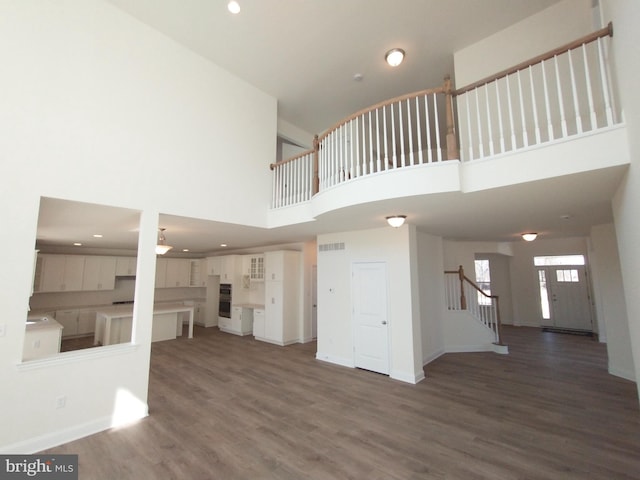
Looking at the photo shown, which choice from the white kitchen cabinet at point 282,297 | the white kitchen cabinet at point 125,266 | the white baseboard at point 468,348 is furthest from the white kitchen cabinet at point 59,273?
the white baseboard at point 468,348

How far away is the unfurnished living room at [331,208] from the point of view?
111 inches

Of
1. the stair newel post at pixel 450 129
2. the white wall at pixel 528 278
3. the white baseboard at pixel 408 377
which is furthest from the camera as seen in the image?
the white wall at pixel 528 278

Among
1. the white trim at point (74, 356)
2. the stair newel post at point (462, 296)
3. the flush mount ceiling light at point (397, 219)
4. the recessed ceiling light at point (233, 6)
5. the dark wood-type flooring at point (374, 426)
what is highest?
the recessed ceiling light at point (233, 6)

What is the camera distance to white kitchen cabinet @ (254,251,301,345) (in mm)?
7453

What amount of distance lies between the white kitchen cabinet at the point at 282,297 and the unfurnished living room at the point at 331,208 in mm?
574

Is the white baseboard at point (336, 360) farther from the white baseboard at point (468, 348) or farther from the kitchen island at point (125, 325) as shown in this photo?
the kitchen island at point (125, 325)

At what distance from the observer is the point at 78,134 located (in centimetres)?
347

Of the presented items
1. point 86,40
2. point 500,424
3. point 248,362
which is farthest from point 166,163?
point 500,424

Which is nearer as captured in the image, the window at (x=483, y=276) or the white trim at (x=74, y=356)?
the white trim at (x=74, y=356)

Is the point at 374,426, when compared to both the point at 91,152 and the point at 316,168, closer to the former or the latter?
the point at 316,168

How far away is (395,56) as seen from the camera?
4723mm

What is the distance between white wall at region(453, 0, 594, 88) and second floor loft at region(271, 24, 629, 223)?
0.43m

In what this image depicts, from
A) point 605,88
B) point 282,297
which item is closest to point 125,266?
point 282,297

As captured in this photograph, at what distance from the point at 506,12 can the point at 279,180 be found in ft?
14.5
